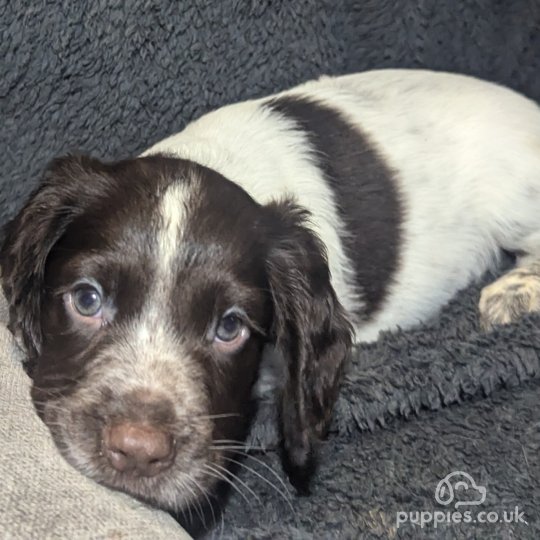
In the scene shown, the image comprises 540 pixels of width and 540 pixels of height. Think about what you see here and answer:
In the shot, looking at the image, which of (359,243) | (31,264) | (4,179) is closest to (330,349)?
(359,243)

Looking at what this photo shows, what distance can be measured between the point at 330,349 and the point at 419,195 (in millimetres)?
800

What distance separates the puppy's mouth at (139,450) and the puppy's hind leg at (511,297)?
1192mm

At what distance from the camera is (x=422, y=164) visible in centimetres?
294

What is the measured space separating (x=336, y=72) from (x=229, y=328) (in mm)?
1743

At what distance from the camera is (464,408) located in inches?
99.7

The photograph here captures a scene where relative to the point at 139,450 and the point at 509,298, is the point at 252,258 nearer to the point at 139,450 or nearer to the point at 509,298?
the point at 139,450

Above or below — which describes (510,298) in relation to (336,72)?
below

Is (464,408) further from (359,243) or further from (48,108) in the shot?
(48,108)

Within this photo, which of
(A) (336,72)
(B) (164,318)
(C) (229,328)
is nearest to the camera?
(B) (164,318)

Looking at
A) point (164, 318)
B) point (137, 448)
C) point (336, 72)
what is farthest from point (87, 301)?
point (336, 72)

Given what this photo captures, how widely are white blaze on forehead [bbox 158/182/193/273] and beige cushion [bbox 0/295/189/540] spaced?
43 cm

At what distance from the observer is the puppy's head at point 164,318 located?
1869mm

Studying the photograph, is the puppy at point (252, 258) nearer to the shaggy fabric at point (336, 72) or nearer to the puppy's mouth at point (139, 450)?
the puppy's mouth at point (139, 450)

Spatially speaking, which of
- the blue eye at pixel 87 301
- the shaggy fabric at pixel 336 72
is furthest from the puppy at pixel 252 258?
the shaggy fabric at pixel 336 72
